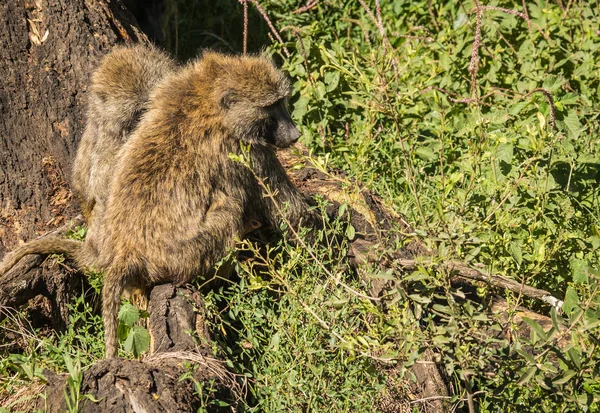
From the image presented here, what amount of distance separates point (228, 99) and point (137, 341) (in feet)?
4.56

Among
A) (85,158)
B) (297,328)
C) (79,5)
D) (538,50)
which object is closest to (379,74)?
(297,328)

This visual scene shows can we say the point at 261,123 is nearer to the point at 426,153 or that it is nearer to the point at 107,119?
the point at 107,119

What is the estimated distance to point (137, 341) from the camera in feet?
12.2

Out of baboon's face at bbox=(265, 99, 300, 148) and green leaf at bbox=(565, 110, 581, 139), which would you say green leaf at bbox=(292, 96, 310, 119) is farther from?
green leaf at bbox=(565, 110, 581, 139)

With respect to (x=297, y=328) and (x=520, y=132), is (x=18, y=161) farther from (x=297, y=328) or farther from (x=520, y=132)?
(x=520, y=132)

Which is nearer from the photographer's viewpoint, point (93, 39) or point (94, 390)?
point (94, 390)

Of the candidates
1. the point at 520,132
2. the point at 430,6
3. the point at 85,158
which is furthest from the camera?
the point at 430,6

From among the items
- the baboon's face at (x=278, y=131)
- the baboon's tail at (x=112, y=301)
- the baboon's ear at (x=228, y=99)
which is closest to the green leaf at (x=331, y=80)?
the baboon's face at (x=278, y=131)

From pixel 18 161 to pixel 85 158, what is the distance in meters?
0.46

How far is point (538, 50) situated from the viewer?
5836mm

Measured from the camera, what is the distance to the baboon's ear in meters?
4.23

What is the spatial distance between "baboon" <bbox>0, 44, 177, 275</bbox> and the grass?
69 centimetres

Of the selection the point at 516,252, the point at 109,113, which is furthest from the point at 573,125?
the point at 109,113

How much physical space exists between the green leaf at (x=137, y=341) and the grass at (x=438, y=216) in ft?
1.05
